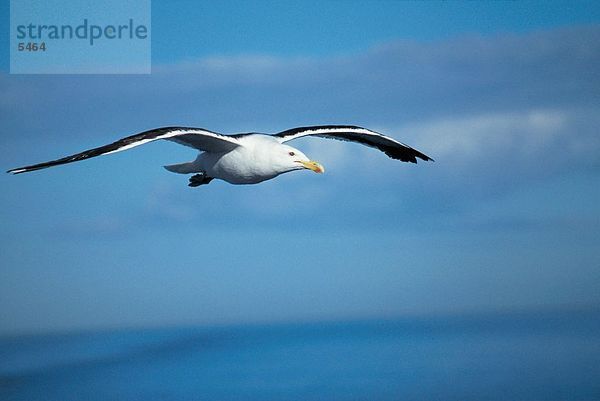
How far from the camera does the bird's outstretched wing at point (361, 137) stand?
11.8 m

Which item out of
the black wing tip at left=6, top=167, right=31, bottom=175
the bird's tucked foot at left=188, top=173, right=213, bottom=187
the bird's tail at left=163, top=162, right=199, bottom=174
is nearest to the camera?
the black wing tip at left=6, top=167, right=31, bottom=175

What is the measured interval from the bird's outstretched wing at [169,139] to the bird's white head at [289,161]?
1.58 ft

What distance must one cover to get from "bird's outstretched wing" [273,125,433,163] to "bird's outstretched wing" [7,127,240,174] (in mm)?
811

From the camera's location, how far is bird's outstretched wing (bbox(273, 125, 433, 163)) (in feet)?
38.8

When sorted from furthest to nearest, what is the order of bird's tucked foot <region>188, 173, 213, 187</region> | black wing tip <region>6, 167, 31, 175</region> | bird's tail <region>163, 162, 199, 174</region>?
1. bird's tucked foot <region>188, 173, 213, 187</region>
2. bird's tail <region>163, 162, 199, 174</region>
3. black wing tip <region>6, 167, 31, 175</region>

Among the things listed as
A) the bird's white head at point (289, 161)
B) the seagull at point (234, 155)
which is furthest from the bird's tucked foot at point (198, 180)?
the bird's white head at point (289, 161)

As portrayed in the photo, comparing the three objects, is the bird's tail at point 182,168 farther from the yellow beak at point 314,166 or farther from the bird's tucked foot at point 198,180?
the yellow beak at point 314,166

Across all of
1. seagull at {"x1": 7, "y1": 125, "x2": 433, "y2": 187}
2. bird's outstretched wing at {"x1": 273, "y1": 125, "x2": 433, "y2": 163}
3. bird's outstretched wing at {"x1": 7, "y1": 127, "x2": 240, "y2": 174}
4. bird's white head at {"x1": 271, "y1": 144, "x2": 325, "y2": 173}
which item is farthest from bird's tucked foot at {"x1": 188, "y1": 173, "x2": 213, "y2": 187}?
bird's white head at {"x1": 271, "y1": 144, "x2": 325, "y2": 173}

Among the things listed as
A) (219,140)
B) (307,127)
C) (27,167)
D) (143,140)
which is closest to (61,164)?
(27,167)

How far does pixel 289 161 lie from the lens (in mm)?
10578

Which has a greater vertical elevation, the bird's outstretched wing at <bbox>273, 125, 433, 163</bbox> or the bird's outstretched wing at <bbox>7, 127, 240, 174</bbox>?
the bird's outstretched wing at <bbox>273, 125, 433, 163</bbox>

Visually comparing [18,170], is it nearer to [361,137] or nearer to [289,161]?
[289,161]

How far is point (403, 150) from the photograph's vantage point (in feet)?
44.9

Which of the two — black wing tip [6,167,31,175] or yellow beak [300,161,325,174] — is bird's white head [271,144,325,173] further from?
black wing tip [6,167,31,175]
